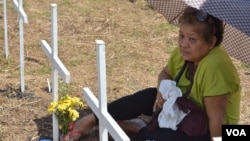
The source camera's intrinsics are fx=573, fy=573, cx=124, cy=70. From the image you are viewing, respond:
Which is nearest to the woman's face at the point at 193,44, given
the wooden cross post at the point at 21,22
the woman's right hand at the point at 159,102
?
the woman's right hand at the point at 159,102

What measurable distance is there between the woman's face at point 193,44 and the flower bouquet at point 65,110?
0.66m

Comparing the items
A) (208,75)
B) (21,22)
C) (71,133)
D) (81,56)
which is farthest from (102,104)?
(81,56)

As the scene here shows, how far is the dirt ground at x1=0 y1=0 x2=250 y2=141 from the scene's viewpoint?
372 centimetres

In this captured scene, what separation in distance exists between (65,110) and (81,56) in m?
1.92

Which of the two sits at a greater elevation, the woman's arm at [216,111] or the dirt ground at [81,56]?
the woman's arm at [216,111]

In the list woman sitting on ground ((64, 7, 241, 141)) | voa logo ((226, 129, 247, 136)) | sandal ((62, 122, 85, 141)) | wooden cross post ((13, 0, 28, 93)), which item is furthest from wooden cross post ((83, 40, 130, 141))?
wooden cross post ((13, 0, 28, 93))

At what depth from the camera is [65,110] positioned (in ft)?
9.82

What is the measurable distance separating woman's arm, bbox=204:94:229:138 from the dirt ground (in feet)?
2.89

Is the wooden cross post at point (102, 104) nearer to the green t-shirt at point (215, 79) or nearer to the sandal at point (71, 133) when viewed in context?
the green t-shirt at point (215, 79)

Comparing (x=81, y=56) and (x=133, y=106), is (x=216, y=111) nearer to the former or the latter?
(x=133, y=106)

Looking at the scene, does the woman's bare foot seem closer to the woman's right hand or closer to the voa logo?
the woman's right hand

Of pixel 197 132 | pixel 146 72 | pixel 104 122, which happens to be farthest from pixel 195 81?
pixel 146 72

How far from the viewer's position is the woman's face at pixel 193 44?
266 centimetres

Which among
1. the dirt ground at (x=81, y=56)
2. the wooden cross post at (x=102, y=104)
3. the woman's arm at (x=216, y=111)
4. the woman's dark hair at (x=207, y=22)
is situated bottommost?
the dirt ground at (x=81, y=56)
